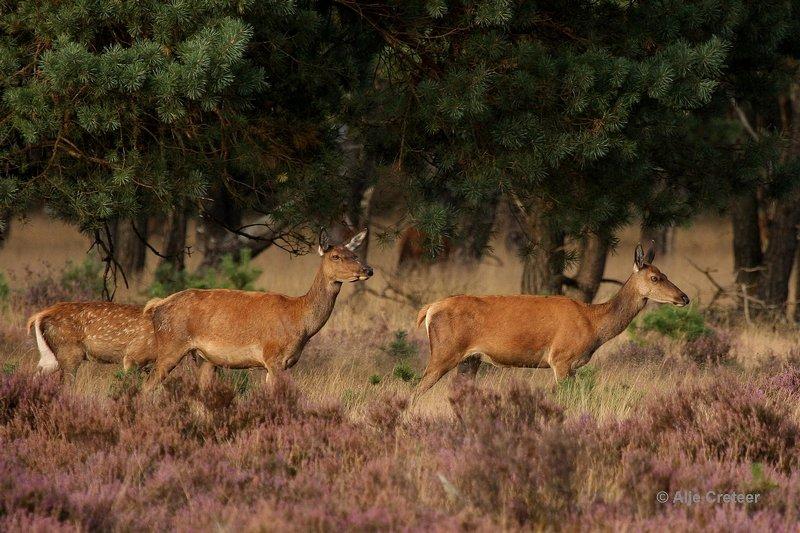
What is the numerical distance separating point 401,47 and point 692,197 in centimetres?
328

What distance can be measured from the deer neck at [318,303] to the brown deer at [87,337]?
4.31 ft

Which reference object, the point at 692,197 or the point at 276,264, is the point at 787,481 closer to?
the point at 692,197

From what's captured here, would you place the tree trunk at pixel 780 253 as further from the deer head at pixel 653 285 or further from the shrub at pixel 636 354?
the deer head at pixel 653 285

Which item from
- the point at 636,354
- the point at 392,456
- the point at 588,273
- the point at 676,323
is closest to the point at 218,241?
the point at 588,273

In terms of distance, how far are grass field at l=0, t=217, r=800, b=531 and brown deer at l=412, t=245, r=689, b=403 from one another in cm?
30

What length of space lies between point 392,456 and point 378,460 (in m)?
0.20

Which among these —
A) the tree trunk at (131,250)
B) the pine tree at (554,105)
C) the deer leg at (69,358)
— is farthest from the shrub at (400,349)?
the tree trunk at (131,250)

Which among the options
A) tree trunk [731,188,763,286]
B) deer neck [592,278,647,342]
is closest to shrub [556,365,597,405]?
deer neck [592,278,647,342]

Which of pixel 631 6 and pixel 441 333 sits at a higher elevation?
pixel 631 6

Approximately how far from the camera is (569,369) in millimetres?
10164

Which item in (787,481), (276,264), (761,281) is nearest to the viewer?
(787,481)

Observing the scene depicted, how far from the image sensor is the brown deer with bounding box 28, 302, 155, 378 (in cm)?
962

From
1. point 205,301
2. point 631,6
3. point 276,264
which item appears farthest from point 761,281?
point 276,264

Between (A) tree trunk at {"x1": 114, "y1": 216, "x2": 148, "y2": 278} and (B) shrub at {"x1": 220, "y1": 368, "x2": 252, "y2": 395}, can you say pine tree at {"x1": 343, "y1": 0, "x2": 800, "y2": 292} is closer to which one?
(B) shrub at {"x1": 220, "y1": 368, "x2": 252, "y2": 395}
